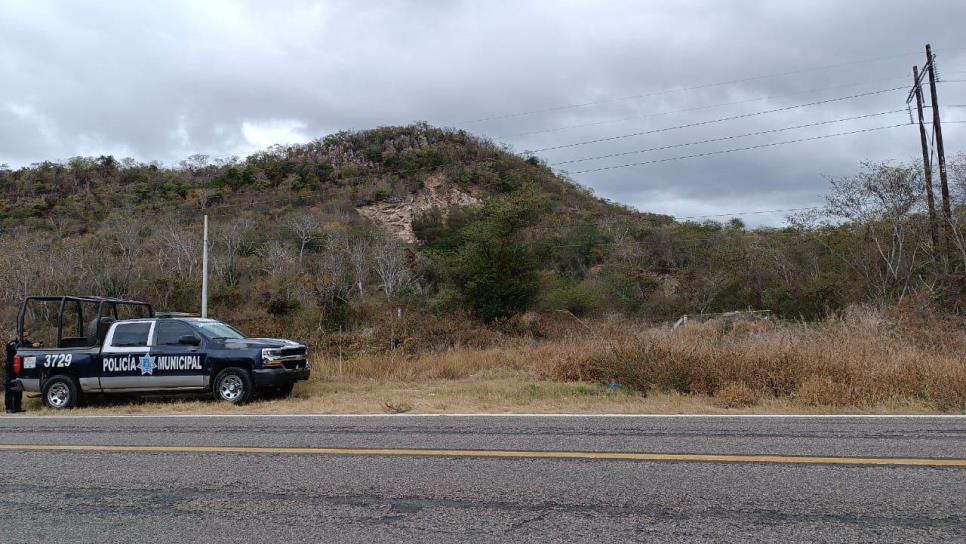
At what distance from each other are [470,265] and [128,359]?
18664mm

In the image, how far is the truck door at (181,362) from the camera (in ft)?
42.0

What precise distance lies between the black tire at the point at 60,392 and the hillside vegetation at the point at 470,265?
6.50m

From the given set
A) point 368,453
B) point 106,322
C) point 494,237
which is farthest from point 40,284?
point 368,453

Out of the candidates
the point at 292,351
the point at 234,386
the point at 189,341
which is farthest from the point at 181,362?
the point at 292,351

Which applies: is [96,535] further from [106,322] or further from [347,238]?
[347,238]

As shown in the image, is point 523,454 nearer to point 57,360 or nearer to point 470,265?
point 57,360

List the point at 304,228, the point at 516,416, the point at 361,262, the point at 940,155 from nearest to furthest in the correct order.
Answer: the point at 516,416, the point at 940,155, the point at 361,262, the point at 304,228

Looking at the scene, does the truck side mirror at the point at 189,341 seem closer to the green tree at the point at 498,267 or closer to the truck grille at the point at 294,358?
the truck grille at the point at 294,358

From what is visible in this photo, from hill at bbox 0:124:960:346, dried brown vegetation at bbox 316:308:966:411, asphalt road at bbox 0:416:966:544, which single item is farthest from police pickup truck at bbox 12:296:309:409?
hill at bbox 0:124:960:346

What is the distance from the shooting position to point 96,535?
192 inches

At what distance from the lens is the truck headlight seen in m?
12.6

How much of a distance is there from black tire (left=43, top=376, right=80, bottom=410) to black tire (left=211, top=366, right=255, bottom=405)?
284 cm

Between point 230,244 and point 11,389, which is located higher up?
point 230,244

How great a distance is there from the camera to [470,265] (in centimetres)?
3041
